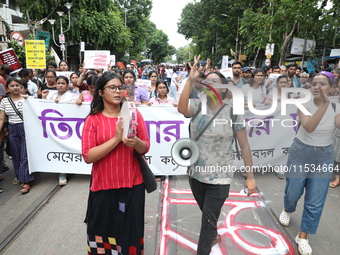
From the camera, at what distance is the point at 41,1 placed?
16.8 meters

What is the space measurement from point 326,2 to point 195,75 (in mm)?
11659

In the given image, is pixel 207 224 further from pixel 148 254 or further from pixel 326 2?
pixel 326 2

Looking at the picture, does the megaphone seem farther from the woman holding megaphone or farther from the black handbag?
the black handbag

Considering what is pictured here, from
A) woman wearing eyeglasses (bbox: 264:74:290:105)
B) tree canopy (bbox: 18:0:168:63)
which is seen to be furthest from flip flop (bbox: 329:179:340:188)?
tree canopy (bbox: 18:0:168:63)

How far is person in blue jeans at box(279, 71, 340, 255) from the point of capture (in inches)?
87.1

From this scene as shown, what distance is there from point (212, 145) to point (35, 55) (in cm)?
603

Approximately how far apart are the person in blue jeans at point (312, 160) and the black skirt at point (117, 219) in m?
1.50

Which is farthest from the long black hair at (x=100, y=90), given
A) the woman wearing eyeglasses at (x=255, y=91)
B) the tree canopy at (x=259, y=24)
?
the tree canopy at (x=259, y=24)

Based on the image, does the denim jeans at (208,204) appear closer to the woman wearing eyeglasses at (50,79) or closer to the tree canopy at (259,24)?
the woman wearing eyeglasses at (50,79)

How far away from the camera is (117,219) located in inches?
80.5

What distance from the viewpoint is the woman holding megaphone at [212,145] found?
6.45ft

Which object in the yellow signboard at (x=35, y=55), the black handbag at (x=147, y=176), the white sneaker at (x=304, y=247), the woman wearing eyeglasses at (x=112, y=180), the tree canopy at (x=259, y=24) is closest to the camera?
the woman wearing eyeglasses at (x=112, y=180)

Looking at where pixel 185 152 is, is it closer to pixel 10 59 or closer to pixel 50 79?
pixel 50 79

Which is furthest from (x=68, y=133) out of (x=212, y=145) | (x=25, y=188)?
(x=212, y=145)
